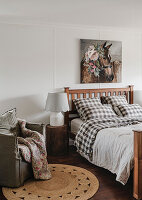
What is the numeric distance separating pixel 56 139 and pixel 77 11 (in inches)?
83.6

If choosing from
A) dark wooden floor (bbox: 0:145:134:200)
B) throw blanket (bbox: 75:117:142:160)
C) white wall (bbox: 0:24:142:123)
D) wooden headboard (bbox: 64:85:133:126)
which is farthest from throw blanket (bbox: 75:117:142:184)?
white wall (bbox: 0:24:142:123)

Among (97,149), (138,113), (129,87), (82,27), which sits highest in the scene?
(82,27)

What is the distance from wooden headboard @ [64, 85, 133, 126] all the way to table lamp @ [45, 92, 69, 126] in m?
0.37

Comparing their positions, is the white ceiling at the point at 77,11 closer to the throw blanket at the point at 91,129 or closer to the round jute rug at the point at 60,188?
→ the throw blanket at the point at 91,129

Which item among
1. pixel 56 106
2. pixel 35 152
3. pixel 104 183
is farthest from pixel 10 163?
pixel 56 106

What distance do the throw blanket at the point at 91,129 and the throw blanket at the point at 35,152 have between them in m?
0.75

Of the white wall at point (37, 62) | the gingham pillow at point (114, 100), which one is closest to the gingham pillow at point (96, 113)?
the gingham pillow at point (114, 100)

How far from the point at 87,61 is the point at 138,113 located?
1.41m

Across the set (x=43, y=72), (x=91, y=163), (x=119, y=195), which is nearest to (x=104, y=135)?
(x=91, y=163)

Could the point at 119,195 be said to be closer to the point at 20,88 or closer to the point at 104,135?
the point at 104,135

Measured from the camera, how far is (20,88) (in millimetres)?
4602

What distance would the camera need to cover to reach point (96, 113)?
4.61m

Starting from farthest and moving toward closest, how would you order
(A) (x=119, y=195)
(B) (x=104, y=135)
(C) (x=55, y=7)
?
(B) (x=104, y=135) < (C) (x=55, y=7) < (A) (x=119, y=195)

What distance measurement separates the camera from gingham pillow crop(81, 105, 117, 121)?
15.0 feet
